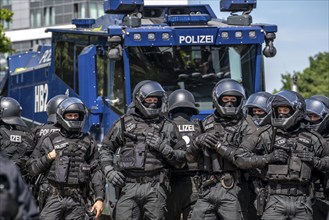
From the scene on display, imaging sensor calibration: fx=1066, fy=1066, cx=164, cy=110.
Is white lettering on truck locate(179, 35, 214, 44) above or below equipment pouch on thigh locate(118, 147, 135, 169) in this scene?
above

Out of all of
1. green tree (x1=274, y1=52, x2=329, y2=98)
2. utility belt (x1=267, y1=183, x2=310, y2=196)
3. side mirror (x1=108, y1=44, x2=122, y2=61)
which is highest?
green tree (x1=274, y1=52, x2=329, y2=98)

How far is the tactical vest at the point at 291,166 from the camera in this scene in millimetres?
10836

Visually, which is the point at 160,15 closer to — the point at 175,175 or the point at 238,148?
the point at 175,175

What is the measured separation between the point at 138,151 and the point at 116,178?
0.40 metres

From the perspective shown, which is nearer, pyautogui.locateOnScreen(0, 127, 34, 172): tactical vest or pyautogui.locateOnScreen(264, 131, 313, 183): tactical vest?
pyautogui.locateOnScreen(264, 131, 313, 183): tactical vest

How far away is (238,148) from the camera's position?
36.4 feet

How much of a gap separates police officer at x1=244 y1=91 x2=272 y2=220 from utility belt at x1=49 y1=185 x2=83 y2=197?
6.32 feet

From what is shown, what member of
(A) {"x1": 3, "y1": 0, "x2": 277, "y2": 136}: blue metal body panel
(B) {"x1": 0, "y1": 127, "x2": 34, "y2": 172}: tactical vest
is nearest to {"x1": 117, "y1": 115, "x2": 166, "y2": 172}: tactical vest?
(B) {"x1": 0, "y1": 127, "x2": 34, "y2": 172}: tactical vest

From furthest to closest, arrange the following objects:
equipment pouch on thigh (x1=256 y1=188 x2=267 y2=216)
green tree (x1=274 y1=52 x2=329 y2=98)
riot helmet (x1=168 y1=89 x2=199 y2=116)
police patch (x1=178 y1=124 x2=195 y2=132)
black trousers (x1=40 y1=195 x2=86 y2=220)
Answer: green tree (x1=274 y1=52 x2=329 y2=98), riot helmet (x1=168 y1=89 x2=199 y2=116), police patch (x1=178 y1=124 x2=195 y2=132), black trousers (x1=40 y1=195 x2=86 y2=220), equipment pouch on thigh (x1=256 y1=188 x2=267 y2=216)

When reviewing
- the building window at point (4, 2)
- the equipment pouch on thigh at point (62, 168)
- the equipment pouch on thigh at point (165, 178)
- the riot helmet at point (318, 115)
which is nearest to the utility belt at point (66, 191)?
the equipment pouch on thigh at point (62, 168)

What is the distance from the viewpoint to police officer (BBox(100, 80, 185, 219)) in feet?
37.8

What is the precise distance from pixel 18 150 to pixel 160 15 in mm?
3955

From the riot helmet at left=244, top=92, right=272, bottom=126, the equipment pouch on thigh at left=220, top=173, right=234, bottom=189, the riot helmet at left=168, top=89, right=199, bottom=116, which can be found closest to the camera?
the equipment pouch on thigh at left=220, top=173, right=234, bottom=189

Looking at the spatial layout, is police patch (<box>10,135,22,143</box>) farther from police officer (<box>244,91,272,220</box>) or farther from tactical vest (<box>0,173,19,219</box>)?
tactical vest (<box>0,173,19,219</box>)
